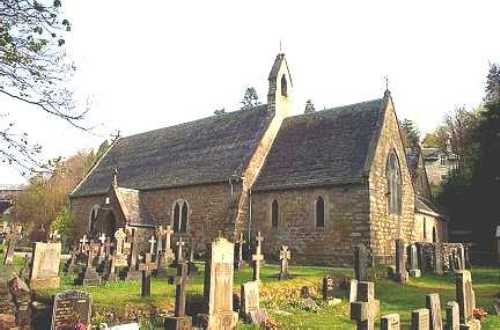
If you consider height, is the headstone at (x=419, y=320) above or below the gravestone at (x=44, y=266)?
below

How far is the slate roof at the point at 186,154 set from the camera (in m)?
27.8

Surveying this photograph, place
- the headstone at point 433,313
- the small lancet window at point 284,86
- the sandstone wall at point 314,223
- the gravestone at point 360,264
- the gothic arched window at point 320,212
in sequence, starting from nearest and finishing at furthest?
1. the headstone at point 433,313
2. the gravestone at point 360,264
3. the sandstone wall at point 314,223
4. the gothic arched window at point 320,212
5. the small lancet window at point 284,86

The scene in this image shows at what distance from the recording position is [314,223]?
2305cm

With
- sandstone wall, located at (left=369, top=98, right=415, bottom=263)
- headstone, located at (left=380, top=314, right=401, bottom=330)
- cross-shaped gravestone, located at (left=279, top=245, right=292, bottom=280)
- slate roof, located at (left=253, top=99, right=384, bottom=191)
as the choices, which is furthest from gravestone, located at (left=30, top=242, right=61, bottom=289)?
sandstone wall, located at (left=369, top=98, right=415, bottom=263)

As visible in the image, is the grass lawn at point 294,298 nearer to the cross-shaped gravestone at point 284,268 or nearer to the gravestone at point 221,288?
the cross-shaped gravestone at point 284,268

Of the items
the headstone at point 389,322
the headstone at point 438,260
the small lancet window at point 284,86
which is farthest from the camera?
the small lancet window at point 284,86

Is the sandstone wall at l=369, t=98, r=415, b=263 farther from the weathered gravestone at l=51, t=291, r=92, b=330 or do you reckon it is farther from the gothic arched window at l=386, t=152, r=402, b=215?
the weathered gravestone at l=51, t=291, r=92, b=330

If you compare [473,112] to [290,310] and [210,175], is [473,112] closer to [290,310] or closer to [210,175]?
[210,175]

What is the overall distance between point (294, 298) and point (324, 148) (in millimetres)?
12502

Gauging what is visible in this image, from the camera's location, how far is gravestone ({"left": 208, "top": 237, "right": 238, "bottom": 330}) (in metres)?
9.35

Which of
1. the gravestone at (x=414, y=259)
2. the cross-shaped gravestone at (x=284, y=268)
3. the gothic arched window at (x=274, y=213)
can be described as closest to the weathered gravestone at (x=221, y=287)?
the cross-shaped gravestone at (x=284, y=268)

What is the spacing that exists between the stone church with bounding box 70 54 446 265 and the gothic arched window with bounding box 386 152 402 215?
56 millimetres

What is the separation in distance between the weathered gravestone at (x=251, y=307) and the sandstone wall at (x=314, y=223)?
11.4m

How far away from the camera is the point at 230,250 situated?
10.0m
